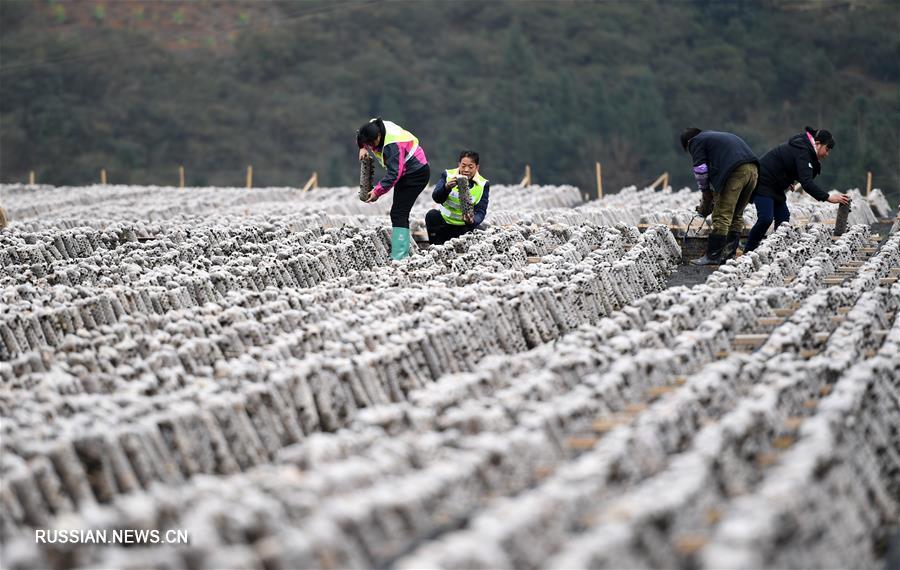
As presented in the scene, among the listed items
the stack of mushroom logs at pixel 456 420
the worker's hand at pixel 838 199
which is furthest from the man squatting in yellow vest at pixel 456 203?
the worker's hand at pixel 838 199

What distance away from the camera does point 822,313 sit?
26.5 ft

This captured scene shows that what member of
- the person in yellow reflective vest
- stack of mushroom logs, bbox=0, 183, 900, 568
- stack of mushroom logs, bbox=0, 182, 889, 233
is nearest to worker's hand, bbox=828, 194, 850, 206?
stack of mushroom logs, bbox=0, 182, 889, 233

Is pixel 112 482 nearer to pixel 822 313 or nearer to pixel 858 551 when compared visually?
pixel 858 551

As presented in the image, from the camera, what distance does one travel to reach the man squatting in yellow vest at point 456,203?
40.8 feet

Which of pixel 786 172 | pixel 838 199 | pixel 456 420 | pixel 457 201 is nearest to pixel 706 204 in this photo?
pixel 786 172

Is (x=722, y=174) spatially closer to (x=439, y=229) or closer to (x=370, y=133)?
(x=439, y=229)

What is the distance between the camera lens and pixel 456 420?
18.4ft

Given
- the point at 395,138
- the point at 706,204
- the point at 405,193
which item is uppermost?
the point at 395,138

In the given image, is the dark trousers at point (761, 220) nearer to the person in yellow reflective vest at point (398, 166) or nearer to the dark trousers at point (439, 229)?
the dark trousers at point (439, 229)

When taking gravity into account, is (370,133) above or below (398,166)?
above

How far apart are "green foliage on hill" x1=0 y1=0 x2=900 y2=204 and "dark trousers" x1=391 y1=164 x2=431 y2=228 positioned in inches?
1428

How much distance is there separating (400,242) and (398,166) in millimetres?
640

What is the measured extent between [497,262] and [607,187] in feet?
124

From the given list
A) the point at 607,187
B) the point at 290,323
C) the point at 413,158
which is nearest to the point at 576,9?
the point at 607,187
